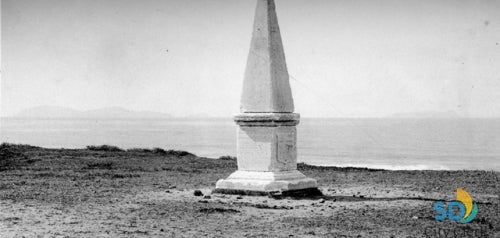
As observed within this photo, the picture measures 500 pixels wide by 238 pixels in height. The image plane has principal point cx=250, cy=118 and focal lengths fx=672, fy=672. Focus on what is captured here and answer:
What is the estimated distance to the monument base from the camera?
10836 mm

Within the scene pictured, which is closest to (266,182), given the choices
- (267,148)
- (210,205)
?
(267,148)

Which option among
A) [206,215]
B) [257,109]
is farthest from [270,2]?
[206,215]

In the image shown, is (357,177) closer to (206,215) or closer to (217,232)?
(206,215)

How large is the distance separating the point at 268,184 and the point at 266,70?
1918 millimetres

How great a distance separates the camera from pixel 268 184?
35.6ft

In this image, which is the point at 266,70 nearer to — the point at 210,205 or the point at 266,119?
the point at 266,119

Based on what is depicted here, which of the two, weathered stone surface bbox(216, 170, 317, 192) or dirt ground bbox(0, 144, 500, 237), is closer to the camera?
dirt ground bbox(0, 144, 500, 237)

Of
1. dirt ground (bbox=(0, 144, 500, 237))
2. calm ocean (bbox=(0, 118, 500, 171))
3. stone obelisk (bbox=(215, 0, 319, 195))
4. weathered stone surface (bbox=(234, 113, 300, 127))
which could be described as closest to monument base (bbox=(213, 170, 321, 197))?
stone obelisk (bbox=(215, 0, 319, 195))

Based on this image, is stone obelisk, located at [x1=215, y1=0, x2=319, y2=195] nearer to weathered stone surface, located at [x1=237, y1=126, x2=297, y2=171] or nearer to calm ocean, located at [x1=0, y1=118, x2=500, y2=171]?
weathered stone surface, located at [x1=237, y1=126, x2=297, y2=171]

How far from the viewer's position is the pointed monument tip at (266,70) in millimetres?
11234

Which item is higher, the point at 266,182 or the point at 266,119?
the point at 266,119

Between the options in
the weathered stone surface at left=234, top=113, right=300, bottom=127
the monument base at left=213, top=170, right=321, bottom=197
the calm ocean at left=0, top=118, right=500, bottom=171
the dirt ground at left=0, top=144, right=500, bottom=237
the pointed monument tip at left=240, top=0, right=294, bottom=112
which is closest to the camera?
the dirt ground at left=0, top=144, right=500, bottom=237

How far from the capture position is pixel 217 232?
7.79 metres

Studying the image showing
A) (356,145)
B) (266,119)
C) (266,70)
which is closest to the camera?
(266,119)
